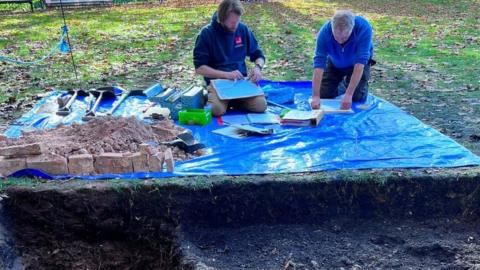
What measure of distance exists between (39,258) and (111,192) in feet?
2.14


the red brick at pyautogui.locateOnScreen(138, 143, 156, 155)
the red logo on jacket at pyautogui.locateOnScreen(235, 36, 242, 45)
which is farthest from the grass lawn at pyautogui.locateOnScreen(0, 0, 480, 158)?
the red brick at pyautogui.locateOnScreen(138, 143, 156, 155)

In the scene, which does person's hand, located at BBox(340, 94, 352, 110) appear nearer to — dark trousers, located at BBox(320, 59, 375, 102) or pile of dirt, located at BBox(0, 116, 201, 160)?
dark trousers, located at BBox(320, 59, 375, 102)

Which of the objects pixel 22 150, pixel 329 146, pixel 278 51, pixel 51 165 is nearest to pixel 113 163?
pixel 51 165

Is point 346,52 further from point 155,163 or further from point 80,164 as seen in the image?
point 80,164

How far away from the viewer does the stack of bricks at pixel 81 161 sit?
3.76 m

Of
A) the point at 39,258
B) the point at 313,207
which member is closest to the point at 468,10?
the point at 313,207

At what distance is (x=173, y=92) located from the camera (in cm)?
556

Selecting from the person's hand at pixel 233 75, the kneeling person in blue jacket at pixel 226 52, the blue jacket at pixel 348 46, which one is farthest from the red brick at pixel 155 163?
the blue jacket at pixel 348 46

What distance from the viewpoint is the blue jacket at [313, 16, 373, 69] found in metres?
5.19

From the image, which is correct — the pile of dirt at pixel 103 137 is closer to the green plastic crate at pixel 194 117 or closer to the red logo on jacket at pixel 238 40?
the green plastic crate at pixel 194 117

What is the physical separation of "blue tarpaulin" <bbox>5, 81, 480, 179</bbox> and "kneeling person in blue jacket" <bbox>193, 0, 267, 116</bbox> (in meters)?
0.53

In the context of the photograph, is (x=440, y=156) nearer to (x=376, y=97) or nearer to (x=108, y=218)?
(x=376, y=97)

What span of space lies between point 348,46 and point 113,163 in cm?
289

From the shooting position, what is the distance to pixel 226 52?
18.7ft
